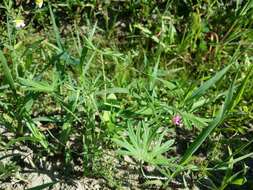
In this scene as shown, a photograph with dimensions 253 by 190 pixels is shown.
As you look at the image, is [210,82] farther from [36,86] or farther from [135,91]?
[36,86]

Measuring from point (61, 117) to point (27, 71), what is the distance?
0.26m

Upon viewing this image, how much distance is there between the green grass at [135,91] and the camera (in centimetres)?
195

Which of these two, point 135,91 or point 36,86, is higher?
point 36,86

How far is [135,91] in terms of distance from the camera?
2137 millimetres

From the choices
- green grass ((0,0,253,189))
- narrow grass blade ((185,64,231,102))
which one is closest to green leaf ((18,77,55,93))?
green grass ((0,0,253,189))

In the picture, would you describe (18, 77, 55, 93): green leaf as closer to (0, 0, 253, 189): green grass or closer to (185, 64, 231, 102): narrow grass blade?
(0, 0, 253, 189): green grass

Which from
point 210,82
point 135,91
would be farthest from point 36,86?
point 210,82

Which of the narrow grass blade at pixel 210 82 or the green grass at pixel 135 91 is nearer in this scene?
the narrow grass blade at pixel 210 82

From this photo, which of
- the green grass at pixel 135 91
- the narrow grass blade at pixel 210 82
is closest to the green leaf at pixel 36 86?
the green grass at pixel 135 91

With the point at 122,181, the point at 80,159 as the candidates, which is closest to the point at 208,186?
the point at 122,181

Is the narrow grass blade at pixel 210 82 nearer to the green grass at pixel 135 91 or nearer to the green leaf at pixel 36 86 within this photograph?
the green grass at pixel 135 91

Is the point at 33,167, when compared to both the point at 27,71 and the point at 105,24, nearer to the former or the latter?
the point at 27,71

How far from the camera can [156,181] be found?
2100 mm

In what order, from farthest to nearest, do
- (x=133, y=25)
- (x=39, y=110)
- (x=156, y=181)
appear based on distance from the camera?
(x=133, y=25), (x=39, y=110), (x=156, y=181)
